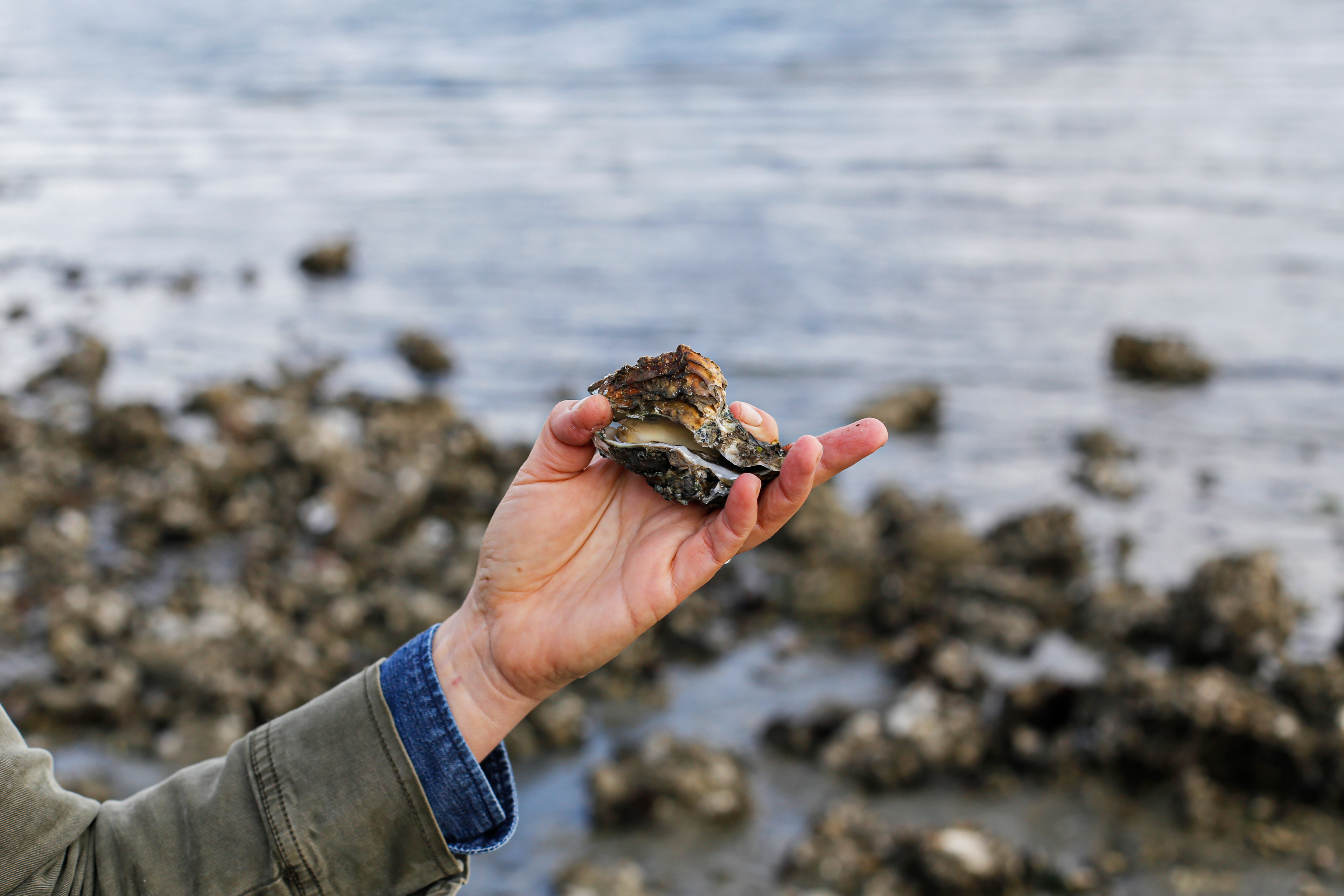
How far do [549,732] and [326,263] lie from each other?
1327cm

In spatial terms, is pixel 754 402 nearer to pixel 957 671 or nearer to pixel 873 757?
pixel 957 671

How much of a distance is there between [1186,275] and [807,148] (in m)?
10.4

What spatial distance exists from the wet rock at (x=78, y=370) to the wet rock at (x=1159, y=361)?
41.4ft

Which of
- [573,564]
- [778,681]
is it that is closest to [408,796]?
[573,564]

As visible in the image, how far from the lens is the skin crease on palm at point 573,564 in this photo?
246cm

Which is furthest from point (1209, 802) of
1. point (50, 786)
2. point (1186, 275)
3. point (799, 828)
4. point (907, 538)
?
point (1186, 275)

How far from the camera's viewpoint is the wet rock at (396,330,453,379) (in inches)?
516

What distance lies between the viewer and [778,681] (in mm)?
6863

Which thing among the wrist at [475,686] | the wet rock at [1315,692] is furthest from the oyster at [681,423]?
the wet rock at [1315,692]

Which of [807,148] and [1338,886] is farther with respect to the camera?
[807,148]

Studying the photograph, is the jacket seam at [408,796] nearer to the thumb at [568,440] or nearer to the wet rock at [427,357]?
the thumb at [568,440]

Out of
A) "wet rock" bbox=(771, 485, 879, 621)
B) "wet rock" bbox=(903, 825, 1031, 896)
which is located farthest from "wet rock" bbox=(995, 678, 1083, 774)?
"wet rock" bbox=(771, 485, 879, 621)

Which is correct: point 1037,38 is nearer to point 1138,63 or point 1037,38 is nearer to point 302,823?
point 1138,63

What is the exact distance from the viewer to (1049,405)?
11.6m
